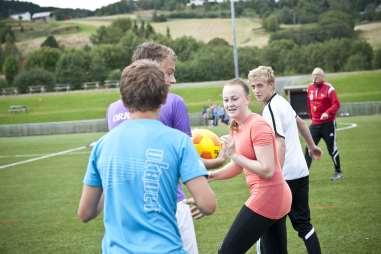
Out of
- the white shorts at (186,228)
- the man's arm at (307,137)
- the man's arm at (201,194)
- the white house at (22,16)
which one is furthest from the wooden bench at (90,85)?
the man's arm at (201,194)

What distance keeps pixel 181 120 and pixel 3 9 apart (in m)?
166

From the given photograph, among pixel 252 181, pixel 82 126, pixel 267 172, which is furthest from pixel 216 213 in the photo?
pixel 82 126

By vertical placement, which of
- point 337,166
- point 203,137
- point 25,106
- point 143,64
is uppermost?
point 143,64

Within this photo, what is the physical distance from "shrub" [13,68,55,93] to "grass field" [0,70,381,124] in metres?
17.0

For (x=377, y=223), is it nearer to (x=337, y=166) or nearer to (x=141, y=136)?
(x=337, y=166)

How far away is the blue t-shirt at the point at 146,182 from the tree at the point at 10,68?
100838mm

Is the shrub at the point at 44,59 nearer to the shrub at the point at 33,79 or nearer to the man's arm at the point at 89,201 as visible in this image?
the shrub at the point at 33,79

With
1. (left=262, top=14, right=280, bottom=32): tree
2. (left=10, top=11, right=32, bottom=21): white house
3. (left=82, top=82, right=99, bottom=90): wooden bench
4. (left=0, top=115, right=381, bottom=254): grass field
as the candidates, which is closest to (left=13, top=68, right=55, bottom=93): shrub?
(left=82, top=82, right=99, bottom=90): wooden bench

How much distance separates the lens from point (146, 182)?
3.38 metres

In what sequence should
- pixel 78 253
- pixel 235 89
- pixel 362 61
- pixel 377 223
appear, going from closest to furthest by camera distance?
pixel 235 89
pixel 78 253
pixel 377 223
pixel 362 61

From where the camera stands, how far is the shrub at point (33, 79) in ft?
316

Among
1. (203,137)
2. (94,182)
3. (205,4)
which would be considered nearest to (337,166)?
(203,137)

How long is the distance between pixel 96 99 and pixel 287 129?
226 ft

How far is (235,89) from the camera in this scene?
530 centimetres
